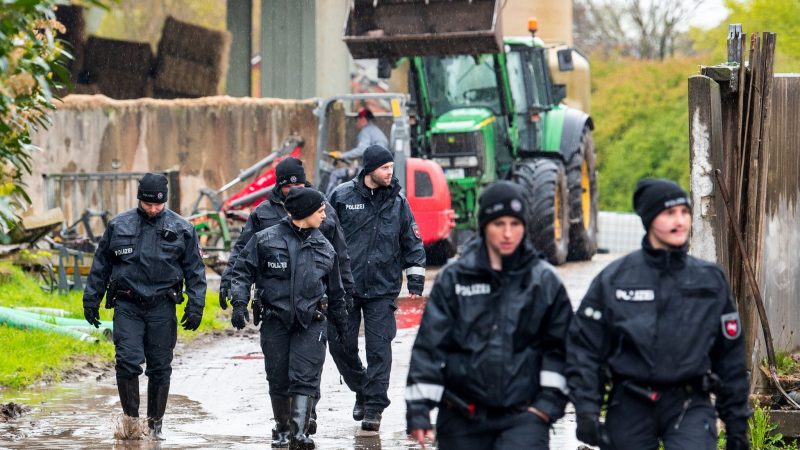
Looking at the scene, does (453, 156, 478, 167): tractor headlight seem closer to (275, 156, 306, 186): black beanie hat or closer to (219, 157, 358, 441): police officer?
(219, 157, 358, 441): police officer

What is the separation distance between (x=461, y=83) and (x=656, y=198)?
1580cm

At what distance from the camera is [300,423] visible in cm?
914

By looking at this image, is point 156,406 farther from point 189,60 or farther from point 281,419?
point 189,60

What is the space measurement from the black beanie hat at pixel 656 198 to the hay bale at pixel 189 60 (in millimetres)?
26828

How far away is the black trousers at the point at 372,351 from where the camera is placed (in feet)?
33.1

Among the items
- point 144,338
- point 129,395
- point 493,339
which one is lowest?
point 129,395

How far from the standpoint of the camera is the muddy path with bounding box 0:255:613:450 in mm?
9656

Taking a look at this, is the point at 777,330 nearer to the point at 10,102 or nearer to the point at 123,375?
the point at 123,375

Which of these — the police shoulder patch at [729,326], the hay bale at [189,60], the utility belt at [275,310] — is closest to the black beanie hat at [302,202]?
the utility belt at [275,310]

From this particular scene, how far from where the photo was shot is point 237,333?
15.5 meters

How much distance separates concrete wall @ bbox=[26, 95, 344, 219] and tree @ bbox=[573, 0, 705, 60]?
101ft

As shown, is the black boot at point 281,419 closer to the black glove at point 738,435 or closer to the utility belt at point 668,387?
the utility belt at point 668,387

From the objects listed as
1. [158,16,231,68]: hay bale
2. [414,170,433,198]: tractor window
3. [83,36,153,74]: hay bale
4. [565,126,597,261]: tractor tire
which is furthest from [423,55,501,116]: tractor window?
[83,36,153,74]: hay bale

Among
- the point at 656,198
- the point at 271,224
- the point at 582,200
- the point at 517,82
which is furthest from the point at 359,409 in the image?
the point at 582,200
